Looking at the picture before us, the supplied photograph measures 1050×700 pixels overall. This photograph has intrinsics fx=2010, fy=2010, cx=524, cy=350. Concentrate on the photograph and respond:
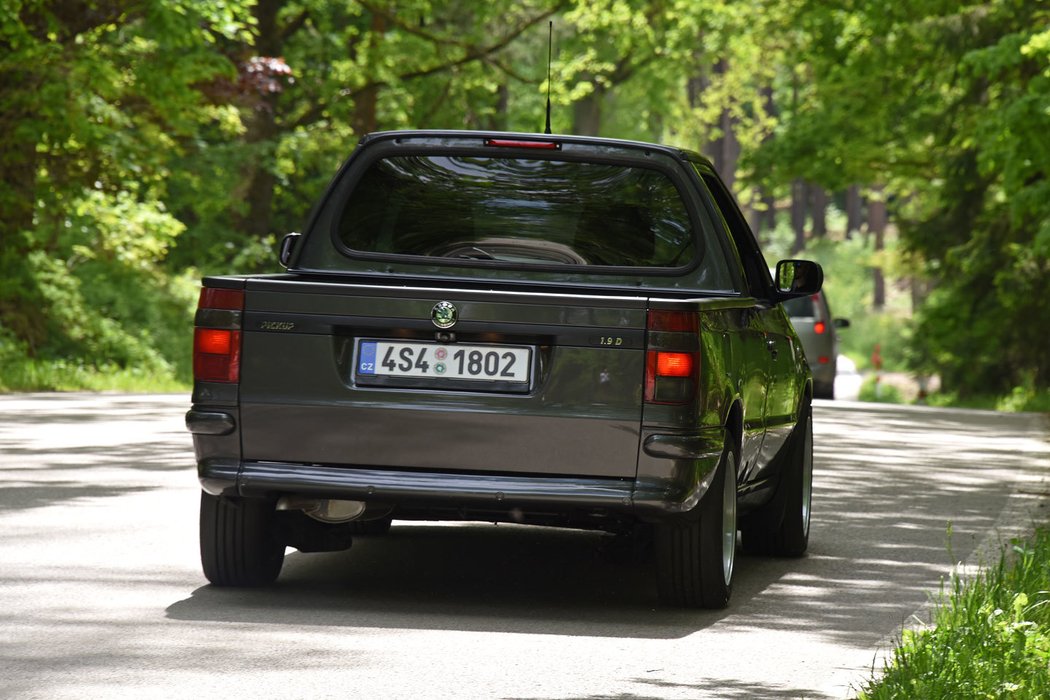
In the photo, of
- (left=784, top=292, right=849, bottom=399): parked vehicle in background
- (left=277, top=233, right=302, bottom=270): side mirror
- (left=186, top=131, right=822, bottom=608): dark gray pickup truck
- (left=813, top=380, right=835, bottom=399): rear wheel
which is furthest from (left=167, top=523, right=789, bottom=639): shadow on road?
(left=813, top=380, right=835, bottom=399): rear wheel

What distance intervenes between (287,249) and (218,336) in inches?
64.0

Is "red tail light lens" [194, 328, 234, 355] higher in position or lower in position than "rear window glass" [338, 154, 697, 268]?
lower

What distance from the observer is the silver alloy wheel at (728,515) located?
782 centimetres

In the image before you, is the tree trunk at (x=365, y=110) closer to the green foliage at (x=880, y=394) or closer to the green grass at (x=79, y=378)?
the green foliage at (x=880, y=394)

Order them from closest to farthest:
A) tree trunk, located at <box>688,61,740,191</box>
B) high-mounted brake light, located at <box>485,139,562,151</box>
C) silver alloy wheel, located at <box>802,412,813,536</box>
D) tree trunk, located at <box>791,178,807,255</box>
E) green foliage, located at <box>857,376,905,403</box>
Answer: high-mounted brake light, located at <box>485,139,562,151</box>
silver alloy wheel, located at <box>802,412,813,536</box>
green foliage, located at <box>857,376,905,403</box>
tree trunk, located at <box>688,61,740,191</box>
tree trunk, located at <box>791,178,807,255</box>

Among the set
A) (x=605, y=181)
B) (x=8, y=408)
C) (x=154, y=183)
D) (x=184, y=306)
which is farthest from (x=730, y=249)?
(x=184, y=306)

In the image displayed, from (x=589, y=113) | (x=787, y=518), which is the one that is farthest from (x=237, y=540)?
(x=589, y=113)

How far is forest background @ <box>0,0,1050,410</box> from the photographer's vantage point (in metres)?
22.9

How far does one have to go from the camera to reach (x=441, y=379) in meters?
7.36

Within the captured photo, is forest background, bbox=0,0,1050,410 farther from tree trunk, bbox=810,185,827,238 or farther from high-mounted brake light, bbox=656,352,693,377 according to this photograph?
tree trunk, bbox=810,185,827,238

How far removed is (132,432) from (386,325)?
8936 millimetres

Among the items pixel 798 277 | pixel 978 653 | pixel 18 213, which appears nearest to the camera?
pixel 978 653

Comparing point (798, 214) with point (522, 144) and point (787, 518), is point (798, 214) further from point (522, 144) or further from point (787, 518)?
point (522, 144)

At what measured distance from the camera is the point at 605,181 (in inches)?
329
